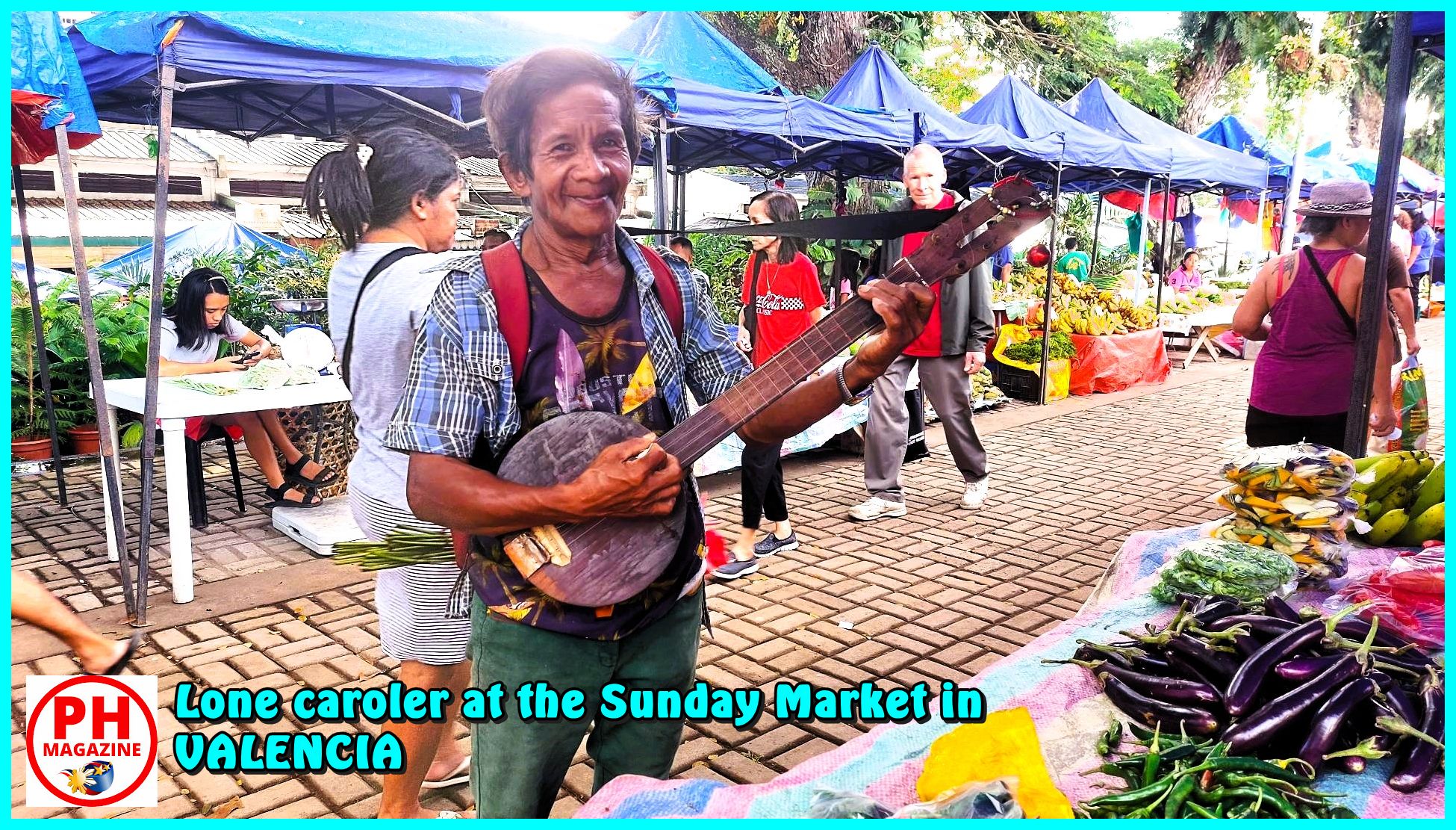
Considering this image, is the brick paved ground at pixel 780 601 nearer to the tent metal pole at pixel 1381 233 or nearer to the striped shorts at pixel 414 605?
the striped shorts at pixel 414 605

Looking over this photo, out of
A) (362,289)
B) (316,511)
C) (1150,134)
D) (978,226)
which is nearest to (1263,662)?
(978,226)

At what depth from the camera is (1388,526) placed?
136 inches

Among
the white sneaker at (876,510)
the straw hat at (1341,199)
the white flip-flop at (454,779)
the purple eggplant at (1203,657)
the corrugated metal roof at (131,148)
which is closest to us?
the purple eggplant at (1203,657)

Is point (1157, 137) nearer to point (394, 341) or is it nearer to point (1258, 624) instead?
point (1258, 624)

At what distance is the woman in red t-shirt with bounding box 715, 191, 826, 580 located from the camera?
208 inches

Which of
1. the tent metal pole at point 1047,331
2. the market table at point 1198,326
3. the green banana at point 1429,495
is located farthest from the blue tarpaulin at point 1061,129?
the green banana at point 1429,495

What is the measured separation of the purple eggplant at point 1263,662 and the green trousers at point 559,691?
49.9 inches

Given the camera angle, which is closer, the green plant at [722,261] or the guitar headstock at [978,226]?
the guitar headstock at [978,226]

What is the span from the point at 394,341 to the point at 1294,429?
4113mm

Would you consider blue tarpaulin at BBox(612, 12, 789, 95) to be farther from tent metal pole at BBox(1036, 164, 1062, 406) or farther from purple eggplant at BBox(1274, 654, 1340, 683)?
purple eggplant at BBox(1274, 654, 1340, 683)

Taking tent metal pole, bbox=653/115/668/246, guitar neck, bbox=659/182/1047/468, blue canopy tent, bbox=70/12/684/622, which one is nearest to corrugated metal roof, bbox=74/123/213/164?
blue canopy tent, bbox=70/12/684/622

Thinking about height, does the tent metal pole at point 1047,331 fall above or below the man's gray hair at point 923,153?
below

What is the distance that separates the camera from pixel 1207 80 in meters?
25.1

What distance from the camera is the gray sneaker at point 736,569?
5.23m
